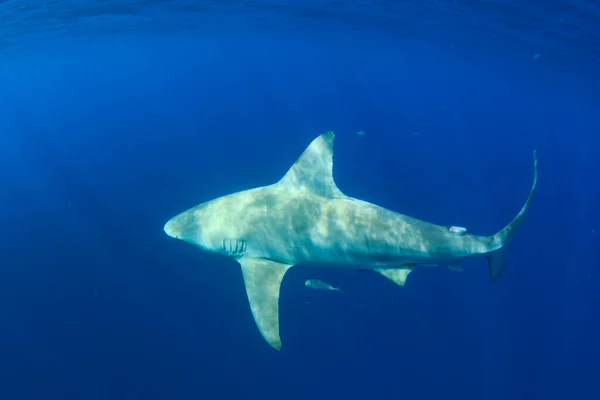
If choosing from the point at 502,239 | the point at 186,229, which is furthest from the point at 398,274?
the point at 186,229

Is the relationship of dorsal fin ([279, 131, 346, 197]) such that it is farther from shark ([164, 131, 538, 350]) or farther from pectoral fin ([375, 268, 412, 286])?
pectoral fin ([375, 268, 412, 286])

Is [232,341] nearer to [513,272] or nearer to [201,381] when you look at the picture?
[201,381]

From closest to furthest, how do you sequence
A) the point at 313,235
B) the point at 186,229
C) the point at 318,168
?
the point at 313,235 → the point at 318,168 → the point at 186,229

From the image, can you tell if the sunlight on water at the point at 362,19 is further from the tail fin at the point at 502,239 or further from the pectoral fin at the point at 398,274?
the pectoral fin at the point at 398,274

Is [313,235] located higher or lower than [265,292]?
higher

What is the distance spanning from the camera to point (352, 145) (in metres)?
29.8

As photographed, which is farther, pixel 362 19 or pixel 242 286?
pixel 362 19

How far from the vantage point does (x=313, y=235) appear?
6902mm

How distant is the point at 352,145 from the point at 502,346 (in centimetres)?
1762

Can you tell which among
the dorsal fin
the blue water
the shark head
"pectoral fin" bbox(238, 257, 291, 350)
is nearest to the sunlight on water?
the blue water

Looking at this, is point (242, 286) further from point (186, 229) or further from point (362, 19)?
point (362, 19)

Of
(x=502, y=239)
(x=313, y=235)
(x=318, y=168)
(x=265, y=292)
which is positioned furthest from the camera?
(x=318, y=168)

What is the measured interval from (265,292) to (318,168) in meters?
2.32

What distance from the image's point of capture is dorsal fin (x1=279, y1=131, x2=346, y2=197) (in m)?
7.21
